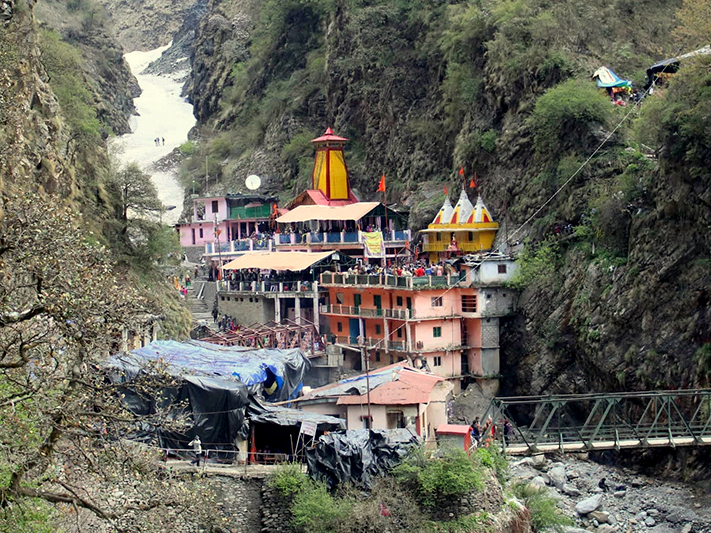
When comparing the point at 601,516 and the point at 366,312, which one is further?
the point at 366,312

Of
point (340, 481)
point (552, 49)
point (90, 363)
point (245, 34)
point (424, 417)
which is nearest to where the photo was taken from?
point (90, 363)

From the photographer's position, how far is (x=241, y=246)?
6272 centimetres

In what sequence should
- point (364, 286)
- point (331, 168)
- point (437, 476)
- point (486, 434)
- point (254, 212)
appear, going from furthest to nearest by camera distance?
1. point (254, 212)
2. point (331, 168)
3. point (364, 286)
4. point (486, 434)
5. point (437, 476)

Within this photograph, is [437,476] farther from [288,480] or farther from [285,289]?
[285,289]

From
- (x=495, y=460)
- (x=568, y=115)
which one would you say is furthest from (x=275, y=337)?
(x=495, y=460)

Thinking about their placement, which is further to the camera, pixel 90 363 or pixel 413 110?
pixel 413 110

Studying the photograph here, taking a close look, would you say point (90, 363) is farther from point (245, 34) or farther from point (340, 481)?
point (245, 34)

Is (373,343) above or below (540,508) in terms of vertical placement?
above

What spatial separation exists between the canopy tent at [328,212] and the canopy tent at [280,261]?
300 centimetres

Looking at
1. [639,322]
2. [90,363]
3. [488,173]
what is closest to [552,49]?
[488,173]

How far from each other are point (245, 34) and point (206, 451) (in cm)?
6264

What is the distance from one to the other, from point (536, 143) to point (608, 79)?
4.55m

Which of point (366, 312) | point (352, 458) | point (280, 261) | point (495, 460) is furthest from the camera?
point (280, 261)

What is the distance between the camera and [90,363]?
18359mm
